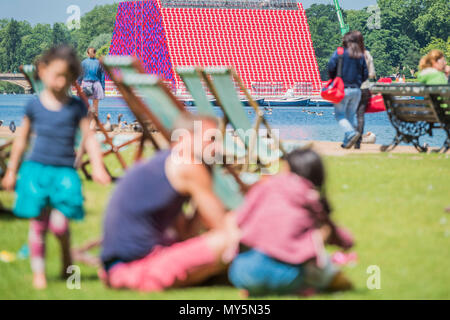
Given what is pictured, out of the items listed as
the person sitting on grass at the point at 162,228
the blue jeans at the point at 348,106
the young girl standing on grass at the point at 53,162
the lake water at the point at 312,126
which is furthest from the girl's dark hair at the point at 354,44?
the person sitting on grass at the point at 162,228

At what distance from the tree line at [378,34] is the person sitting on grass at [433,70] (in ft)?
297

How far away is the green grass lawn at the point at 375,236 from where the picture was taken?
12.0 ft

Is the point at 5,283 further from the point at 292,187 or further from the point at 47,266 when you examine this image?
the point at 292,187

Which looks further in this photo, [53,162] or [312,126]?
[312,126]

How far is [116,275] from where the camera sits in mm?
3705

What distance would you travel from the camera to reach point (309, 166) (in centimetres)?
371

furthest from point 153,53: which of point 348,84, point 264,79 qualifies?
point 348,84

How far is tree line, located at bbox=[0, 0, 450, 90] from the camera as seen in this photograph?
106688 mm

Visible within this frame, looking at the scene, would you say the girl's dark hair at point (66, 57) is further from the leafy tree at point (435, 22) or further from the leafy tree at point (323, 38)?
the leafy tree at point (435, 22)

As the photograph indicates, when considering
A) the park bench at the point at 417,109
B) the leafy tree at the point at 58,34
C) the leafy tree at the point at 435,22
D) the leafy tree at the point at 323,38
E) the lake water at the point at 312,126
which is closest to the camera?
the park bench at the point at 417,109

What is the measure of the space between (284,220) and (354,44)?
7216 millimetres

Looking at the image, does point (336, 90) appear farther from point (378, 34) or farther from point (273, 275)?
point (378, 34)

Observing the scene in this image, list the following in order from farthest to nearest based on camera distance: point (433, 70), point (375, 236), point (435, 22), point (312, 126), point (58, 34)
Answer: point (58, 34) < point (435, 22) < point (312, 126) < point (433, 70) < point (375, 236)

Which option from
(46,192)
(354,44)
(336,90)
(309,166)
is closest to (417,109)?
(336,90)
